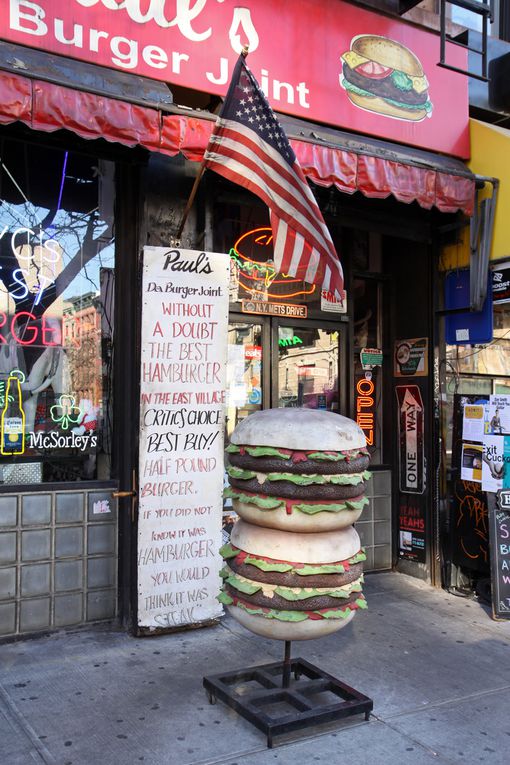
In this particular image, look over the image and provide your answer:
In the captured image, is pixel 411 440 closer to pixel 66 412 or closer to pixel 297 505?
pixel 66 412

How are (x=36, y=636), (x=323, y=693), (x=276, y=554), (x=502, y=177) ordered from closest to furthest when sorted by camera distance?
(x=276, y=554), (x=323, y=693), (x=36, y=636), (x=502, y=177)

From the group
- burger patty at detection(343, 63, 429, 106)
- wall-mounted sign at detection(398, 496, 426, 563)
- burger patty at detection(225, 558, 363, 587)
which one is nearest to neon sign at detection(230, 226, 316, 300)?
burger patty at detection(343, 63, 429, 106)

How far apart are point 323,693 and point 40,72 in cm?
424

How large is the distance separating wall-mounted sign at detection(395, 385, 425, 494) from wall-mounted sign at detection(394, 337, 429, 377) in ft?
0.52

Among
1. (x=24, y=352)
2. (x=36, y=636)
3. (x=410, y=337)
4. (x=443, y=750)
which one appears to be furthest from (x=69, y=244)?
(x=443, y=750)

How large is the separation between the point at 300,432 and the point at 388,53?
4.30 m

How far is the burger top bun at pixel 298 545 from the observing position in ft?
11.4

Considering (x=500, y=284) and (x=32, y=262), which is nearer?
(x=32, y=262)

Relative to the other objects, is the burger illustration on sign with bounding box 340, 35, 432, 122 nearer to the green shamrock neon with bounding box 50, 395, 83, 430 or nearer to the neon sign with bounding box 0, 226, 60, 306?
the neon sign with bounding box 0, 226, 60, 306

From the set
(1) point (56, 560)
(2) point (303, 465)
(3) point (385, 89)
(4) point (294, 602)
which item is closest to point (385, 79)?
(3) point (385, 89)

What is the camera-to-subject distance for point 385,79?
238 inches

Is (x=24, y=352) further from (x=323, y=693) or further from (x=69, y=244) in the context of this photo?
(x=323, y=693)

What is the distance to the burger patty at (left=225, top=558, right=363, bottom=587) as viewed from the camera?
11.2 feet

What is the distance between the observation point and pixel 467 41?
6.62 meters
